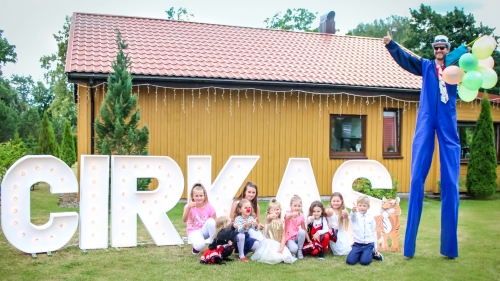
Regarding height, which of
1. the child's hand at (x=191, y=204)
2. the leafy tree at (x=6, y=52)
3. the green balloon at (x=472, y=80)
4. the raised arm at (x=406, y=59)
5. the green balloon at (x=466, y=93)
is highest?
the leafy tree at (x=6, y=52)

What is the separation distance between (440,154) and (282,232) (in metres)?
2.24

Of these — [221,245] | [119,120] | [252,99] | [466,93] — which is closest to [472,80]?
[466,93]

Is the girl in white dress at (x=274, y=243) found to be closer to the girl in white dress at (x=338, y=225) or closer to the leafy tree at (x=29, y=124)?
the girl in white dress at (x=338, y=225)

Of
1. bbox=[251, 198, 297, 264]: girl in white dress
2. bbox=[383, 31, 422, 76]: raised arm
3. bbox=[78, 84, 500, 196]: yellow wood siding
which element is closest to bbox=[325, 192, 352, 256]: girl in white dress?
bbox=[251, 198, 297, 264]: girl in white dress

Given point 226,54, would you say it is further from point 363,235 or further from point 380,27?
point 380,27

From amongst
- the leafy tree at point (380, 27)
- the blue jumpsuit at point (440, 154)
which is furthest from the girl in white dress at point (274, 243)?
the leafy tree at point (380, 27)

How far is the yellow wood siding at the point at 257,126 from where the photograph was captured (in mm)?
11258

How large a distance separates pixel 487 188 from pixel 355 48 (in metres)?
6.06

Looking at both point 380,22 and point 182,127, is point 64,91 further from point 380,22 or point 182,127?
point 380,22

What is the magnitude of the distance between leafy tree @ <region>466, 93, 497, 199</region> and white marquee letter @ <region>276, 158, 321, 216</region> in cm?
796

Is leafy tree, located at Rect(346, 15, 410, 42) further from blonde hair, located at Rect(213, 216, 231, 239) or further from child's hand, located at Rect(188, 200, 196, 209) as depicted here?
blonde hair, located at Rect(213, 216, 231, 239)

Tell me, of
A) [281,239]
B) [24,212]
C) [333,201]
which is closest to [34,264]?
[24,212]

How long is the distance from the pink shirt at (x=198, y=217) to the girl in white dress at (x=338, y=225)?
157 cm

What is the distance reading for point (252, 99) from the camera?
Answer: 39.4 feet
